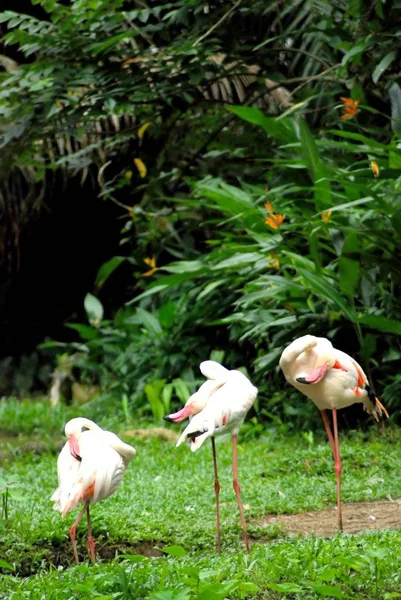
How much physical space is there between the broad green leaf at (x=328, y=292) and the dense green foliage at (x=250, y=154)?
0.01 metres

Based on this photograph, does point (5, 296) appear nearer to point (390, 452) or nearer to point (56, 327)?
point (56, 327)

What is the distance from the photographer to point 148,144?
10.1m

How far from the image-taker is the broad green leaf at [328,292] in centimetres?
648

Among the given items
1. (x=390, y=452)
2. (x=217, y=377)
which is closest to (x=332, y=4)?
(x=390, y=452)

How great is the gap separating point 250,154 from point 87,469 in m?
5.28

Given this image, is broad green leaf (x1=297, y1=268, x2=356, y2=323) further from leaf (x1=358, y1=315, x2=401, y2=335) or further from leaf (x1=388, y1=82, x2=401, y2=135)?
leaf (x1=388, y1=82, x2=401, y2=135)

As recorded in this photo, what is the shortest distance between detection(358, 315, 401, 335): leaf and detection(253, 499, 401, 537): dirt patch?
4.92ft

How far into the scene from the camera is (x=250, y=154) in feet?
28.2

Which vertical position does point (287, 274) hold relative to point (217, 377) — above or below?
below

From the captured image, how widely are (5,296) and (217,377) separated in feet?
26.9

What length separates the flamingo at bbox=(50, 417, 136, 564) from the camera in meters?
3.72

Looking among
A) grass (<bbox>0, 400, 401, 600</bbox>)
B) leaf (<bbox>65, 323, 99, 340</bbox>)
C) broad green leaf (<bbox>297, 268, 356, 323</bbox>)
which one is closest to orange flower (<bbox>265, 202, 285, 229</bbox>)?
broad green leaf (<bbox>297, 268, 356, 323</bbox>)

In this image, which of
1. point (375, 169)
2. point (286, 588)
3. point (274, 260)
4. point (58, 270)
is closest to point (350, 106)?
point (375, 169)

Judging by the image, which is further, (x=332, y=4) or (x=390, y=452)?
(x=332, y=4)
